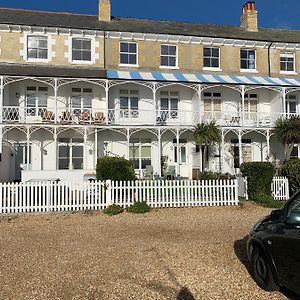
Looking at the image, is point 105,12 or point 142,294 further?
point 105,12

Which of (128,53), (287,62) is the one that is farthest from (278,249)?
(287,62)

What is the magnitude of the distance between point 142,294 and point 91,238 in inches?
157

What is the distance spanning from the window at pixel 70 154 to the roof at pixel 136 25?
7.50 metres

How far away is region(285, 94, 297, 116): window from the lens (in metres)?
26.4

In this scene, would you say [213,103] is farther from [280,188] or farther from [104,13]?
[280,188]

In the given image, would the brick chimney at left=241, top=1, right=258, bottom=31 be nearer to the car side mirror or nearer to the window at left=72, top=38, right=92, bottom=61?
the window at left=72, top=38, right=92, bottom=61

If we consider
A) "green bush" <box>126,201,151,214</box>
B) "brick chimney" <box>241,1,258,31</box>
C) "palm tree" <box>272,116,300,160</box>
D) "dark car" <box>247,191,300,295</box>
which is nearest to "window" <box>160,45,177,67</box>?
"brick chimney" <box>241,1,258,31</box>

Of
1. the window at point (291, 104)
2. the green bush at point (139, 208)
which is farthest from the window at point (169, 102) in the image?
the green bush at point (139, 208)

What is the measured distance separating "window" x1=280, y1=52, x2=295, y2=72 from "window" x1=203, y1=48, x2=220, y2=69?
16.2 ft

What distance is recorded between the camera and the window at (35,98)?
22.9m

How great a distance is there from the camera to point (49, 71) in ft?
73.8

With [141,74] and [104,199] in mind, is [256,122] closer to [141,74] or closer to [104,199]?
[141,74]

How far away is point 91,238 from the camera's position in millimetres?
9047

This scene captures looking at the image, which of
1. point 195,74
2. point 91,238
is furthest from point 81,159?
point 91,238
